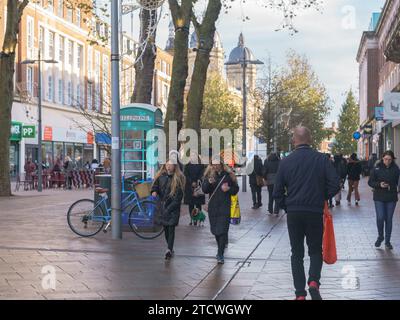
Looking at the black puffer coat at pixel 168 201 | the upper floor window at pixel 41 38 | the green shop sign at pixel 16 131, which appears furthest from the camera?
the upper floor window at pixel 41 38

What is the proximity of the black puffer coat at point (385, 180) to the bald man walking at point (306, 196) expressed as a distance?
5057 mm

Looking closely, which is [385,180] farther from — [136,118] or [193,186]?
[136,118]

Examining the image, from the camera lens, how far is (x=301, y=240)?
7746 millimetres

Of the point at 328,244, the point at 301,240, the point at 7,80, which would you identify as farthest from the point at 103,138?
the point at 301,240

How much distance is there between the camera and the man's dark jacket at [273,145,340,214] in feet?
24.9

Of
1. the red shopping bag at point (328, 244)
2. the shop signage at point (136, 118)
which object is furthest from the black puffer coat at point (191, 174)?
the red shopping bag at point (328, 244)

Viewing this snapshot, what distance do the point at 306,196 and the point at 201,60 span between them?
17025mm

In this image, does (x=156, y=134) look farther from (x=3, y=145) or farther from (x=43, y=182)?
(x=43, y=182)

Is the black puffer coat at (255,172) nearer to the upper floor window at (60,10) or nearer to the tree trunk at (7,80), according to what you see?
the tree trunk at (7,80)

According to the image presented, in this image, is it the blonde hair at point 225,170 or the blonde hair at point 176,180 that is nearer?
the blonde hair at point 225,170

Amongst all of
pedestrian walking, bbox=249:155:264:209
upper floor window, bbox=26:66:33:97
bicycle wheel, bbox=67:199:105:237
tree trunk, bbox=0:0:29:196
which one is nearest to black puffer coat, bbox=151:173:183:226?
bicycle wheel, bbox=67:199:105:237

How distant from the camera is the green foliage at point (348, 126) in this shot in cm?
10949

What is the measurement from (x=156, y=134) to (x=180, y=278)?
25.1 ft
